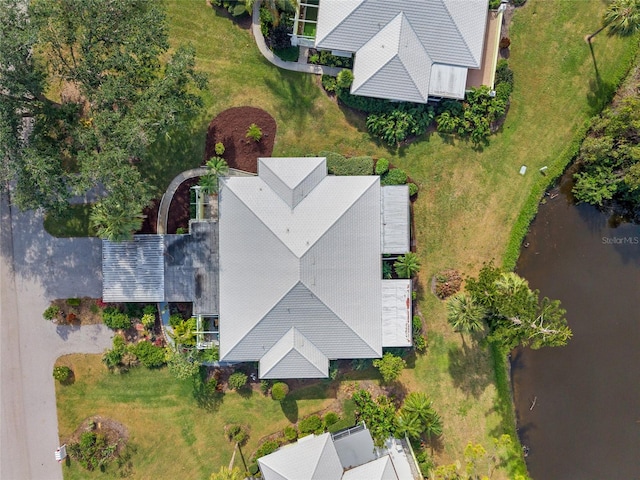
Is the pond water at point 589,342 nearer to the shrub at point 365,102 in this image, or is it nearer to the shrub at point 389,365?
the shrub at point 389,365

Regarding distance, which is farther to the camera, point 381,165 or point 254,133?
point 381,165

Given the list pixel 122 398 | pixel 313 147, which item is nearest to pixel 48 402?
pixel 122 398

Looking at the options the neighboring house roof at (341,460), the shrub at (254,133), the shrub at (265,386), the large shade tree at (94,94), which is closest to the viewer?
the large shade tree at (94,94)

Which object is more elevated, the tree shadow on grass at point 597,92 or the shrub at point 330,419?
the tree shadow on grass at point 597,92

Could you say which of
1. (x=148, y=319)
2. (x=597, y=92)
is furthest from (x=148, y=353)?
(x=597, y=92)

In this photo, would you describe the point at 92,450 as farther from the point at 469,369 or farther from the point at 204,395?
the point at 469,369

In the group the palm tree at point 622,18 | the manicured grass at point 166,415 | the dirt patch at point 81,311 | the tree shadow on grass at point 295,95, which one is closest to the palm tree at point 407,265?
the manicured grass at point 166,415

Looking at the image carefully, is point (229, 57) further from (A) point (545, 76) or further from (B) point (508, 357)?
(B) point (508, 357)
